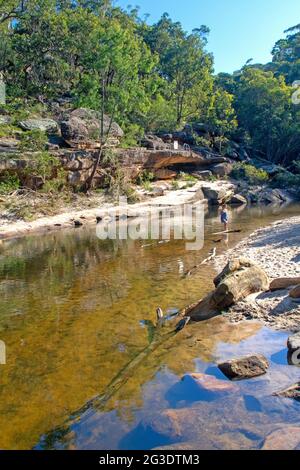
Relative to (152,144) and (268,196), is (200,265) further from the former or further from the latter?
(152,144)

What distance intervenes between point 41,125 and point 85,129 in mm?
3917

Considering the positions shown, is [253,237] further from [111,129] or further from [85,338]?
[111,129]

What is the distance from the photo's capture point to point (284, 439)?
501cm

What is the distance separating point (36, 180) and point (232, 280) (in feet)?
79.4

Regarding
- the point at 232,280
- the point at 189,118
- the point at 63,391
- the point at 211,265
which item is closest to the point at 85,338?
the point at 63,391

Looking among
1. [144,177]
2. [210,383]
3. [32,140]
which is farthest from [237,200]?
[210,383]

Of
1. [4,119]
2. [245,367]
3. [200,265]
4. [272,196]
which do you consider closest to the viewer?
→ [245,367]

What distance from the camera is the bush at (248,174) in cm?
4747

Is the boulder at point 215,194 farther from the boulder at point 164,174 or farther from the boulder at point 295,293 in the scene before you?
the boulder at point 295,293

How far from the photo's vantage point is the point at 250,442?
17.0ft

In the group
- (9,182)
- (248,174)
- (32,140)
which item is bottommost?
(9,182)

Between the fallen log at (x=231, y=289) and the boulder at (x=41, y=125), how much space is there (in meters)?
28.3

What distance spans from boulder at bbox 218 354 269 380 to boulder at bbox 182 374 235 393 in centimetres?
23

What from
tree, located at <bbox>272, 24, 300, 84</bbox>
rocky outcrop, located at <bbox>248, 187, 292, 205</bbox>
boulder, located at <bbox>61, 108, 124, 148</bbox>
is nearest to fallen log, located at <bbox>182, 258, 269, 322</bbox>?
boulder, located at <bbox>61, 108, 124, 148</bbox>
